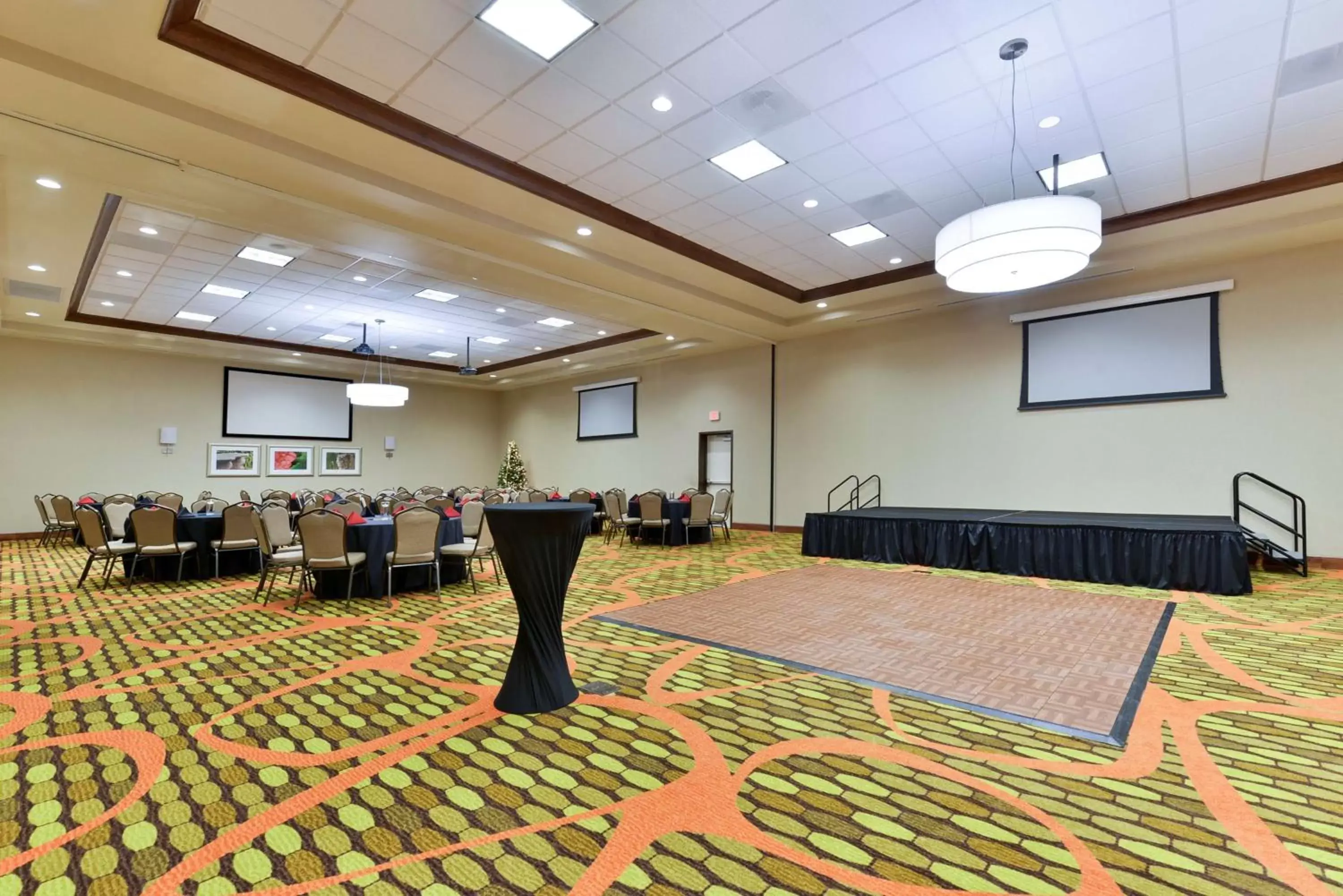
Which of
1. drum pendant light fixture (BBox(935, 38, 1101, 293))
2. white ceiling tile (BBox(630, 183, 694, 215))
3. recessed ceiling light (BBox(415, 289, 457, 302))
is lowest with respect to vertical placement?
drum pendant light fixture (BBox(935, 38, 1101, 293))

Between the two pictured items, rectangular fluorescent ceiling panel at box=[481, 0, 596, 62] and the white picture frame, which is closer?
rectangular fluorescent ceiling panel at box=[481, 0, 596, 62]

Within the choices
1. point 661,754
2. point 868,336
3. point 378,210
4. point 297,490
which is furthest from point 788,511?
point 297,490

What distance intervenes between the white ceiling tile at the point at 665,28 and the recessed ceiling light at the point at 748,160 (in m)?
1.34

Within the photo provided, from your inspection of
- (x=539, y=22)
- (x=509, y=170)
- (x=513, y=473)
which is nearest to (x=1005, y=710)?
(x=539, y=22)

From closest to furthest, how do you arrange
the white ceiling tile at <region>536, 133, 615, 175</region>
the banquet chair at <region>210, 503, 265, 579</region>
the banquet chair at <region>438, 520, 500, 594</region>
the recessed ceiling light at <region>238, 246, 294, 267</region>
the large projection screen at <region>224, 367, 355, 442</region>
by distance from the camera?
the white ceiling tile at <region>536, 133, 615, 175</region> → the banquet chair at <region>438, 520, 500, 594</region> → the banquet chair at <region>210, 503, 265, 579</region> → the recessed ceiling light at <region>238, 246, 294, 267</region> → the large projection screen at <region>224, 367, 355, 442</region>

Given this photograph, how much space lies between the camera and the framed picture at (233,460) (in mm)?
13578

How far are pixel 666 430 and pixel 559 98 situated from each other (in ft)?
32.8

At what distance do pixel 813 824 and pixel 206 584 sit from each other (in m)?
7.14

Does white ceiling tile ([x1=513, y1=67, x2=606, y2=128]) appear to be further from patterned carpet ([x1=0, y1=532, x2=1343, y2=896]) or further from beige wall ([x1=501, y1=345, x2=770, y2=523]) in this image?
beige wall ([x1=501, y1=345, x2=770, y2=523])

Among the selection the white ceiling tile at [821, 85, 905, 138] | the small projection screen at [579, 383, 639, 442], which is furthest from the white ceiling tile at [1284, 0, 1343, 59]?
the small projection screen at [579, 383, 639, 442]

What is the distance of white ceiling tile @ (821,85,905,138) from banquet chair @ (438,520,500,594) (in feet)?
16.5

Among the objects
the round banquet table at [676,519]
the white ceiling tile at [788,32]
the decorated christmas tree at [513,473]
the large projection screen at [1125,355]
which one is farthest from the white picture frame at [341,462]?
the large projection screen at [1125,355]

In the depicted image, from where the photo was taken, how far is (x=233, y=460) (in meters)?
13.9

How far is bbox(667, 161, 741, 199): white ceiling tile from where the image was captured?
6027mm
